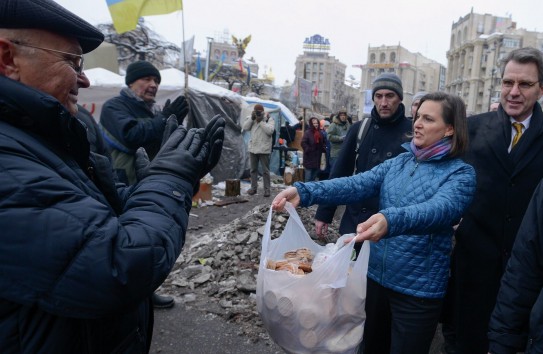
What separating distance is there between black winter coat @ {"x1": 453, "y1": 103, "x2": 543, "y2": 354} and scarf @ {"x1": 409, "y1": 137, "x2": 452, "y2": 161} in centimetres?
60

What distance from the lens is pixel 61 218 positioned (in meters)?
0.93

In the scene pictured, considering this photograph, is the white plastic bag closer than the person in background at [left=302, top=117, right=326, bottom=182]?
Yes

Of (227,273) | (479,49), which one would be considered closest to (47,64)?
(227,273)

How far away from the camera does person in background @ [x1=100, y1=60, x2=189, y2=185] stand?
11.4 ft

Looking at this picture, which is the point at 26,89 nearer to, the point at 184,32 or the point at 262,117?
the point at 184,32

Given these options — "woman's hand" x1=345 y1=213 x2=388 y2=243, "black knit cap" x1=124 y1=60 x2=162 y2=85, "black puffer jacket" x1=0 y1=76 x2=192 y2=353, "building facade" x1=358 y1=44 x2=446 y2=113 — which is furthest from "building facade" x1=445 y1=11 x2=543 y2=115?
"black puffer jacket" x1=0 y1=76 x2=192 y2=353

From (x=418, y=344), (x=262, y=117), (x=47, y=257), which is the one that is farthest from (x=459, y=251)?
(x=262, y=117)

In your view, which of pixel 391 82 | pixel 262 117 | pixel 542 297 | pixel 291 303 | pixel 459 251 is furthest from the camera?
pixel 262 117

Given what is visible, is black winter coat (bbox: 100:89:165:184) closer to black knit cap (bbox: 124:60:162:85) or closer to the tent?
black knit cap (bbox: 124:60:162:85)

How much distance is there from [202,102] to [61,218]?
9.51 m

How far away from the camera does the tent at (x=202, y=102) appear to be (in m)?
8.73

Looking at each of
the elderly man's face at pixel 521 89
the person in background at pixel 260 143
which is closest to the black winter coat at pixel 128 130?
the elderly man's face at pixel 521 89

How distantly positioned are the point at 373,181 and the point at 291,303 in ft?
3.26

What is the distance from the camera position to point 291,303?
174 cm
